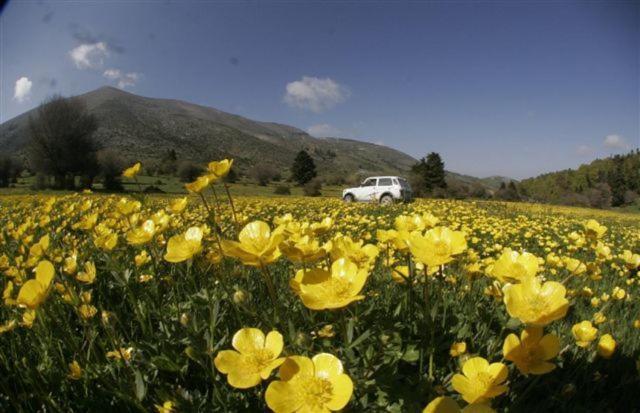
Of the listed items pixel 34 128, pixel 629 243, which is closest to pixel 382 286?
pixel 629 243

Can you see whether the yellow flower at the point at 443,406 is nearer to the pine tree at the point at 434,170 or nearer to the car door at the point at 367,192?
the car door at the point at 367,192

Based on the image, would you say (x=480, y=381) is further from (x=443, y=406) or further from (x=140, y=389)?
(x=140, y=389)

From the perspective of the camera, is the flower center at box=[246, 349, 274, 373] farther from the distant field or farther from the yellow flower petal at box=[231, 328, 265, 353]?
the distant field

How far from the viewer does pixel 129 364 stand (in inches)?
59.2

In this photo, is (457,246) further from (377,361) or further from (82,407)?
(82,407)

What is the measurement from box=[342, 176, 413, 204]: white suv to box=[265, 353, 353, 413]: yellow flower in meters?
16.1

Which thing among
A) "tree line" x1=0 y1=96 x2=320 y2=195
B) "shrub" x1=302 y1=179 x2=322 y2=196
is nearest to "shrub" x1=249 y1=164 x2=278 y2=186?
"tree line" x1=0 y1=96 x2=320 y2=195

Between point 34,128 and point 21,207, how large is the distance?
129 ft

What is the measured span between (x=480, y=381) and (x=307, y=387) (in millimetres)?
503

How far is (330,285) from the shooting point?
4.01 ft

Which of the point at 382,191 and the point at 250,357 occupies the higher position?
the point at 382,191

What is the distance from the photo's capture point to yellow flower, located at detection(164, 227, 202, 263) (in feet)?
5.22

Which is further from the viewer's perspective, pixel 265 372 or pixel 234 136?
pixel 234 136

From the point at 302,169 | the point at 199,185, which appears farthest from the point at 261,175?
the point at 199,185
